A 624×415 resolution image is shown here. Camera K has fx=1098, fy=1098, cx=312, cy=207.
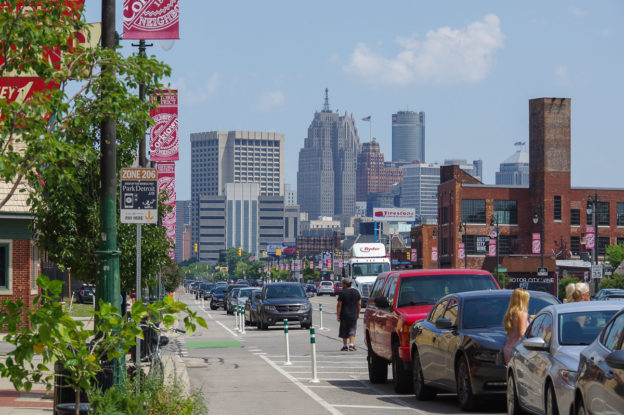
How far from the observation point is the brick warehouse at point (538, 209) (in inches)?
4626

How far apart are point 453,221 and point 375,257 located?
5784 centimetres

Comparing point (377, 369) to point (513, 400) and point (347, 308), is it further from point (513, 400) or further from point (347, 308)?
point (347, 308)

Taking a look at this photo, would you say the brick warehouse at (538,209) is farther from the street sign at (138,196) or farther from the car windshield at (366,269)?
the street sign at (138,196)

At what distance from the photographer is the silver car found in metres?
11.2

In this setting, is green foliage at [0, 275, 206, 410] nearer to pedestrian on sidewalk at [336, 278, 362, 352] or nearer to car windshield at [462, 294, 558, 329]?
car windshield at [462, 294, 558, 329]

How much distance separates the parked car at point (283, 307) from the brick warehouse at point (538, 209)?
7180 cm

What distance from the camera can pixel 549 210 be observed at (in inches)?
4707

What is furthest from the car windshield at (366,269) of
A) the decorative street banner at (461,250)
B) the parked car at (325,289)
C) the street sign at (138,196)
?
the street sign at (138,196)

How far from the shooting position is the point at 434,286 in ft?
63.1

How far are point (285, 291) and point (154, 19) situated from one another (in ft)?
79.3

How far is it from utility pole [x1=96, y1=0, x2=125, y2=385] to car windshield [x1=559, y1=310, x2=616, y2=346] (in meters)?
5.40

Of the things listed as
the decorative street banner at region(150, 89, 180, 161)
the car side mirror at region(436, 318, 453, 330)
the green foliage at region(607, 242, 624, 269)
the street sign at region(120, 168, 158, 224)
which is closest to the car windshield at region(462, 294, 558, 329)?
the car side mirror at region(436, 318, 453, 330)

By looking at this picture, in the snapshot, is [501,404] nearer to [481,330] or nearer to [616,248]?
[481,330]

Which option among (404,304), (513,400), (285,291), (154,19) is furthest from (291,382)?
(285,291)
